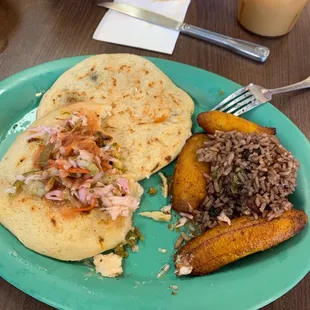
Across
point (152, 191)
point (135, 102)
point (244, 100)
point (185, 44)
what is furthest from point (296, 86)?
point (152, 191)

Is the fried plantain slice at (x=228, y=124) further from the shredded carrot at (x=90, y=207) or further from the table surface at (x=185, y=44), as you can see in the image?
the shredded carrot at (x=90, y=207)

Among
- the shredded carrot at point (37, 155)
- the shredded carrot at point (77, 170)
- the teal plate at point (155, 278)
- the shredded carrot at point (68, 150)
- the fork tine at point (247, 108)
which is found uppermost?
the fork tine at point (247, 108)

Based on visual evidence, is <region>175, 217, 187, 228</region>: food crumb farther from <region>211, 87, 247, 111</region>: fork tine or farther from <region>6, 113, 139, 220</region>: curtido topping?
<region>211, 87, 247, 111</region>: fork tine

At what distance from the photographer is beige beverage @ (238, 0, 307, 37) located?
2.57 metres

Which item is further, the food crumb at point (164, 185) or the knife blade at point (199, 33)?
the knife blade at point (199, 33)

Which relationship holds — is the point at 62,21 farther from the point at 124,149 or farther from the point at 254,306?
the point at 254,306

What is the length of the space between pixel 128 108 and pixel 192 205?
0.63 metres

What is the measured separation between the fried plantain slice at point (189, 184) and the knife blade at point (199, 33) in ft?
3.84

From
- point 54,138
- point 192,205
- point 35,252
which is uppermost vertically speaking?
point 54,138

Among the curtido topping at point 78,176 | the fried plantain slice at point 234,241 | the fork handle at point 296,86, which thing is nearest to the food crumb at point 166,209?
the curtido topping at point 78,176

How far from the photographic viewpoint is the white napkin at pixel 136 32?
267cm

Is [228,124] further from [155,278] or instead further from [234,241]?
[155,278]

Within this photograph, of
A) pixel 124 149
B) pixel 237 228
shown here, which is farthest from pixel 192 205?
pixel 124 149

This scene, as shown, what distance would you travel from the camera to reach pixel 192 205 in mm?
1768
